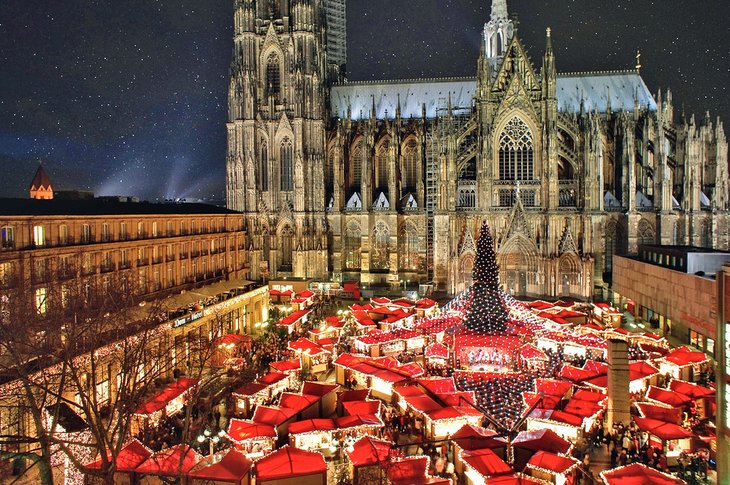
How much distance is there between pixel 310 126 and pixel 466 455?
162 feet

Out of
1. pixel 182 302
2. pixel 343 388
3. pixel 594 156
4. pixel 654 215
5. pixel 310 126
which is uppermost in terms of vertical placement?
pixel 310 126

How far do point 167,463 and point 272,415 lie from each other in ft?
18.2

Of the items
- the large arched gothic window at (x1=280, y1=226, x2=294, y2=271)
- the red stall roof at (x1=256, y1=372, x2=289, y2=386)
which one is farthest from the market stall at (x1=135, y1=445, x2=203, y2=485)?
the large arched gothic window at (x1=280, y1=226, x2=294, y2=271)

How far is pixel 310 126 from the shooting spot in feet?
207

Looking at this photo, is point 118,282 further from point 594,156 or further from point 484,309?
point 594,156

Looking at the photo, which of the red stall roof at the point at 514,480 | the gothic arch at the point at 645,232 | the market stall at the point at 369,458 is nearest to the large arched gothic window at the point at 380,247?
the gothic arch at the point at 645,232

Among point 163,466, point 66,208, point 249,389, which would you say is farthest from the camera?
point 66,208

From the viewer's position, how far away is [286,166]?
6462cm

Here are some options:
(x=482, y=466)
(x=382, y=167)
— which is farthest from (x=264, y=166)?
(x=482, y=466)

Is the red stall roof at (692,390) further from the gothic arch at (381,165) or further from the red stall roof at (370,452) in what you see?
the gothic arch at (381,165)

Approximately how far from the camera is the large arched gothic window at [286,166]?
211ft

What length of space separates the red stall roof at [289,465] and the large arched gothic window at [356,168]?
49.8 m

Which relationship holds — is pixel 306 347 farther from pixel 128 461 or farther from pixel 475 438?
pixel 128 461

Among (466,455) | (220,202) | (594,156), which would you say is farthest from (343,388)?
(220,202)
